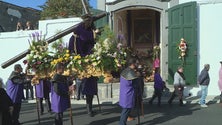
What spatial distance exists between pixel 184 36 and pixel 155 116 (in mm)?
4921

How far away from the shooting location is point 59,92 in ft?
30.8

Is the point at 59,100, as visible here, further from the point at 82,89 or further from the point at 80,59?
the point at 82,89

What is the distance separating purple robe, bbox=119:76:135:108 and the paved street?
3.71 ft

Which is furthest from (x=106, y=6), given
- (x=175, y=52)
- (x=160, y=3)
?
(x=175, y=52)

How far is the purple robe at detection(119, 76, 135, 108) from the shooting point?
9391 mm

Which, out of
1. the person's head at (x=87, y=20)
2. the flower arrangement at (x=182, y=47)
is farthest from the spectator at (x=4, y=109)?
the flower arrangement at (x=182, y=47)

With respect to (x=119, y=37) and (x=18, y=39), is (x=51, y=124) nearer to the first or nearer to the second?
(x=119, y=37)

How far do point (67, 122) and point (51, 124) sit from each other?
45 cm

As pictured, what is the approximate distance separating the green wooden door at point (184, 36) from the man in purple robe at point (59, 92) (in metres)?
6.73

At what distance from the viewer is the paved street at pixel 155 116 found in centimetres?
1042

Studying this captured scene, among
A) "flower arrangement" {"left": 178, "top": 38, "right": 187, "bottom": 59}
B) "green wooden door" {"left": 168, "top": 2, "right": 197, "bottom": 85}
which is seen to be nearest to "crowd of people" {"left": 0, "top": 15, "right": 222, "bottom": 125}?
"flower arrangement" {"left": 178, "top": 38, "right": 187, "bottom": 59}

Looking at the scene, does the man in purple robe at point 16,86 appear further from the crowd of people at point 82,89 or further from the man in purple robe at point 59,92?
the man in purple robe at point 59,92

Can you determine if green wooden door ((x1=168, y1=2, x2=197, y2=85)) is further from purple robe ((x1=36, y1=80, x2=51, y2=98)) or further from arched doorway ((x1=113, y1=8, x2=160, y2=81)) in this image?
purple robe ((x1=36, y1=80, x2=51, y2=98))

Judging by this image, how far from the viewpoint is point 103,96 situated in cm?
1584
